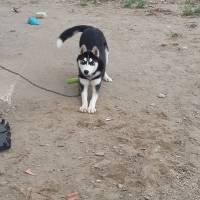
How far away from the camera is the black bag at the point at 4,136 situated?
4203 millimetres

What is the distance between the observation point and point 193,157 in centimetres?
418

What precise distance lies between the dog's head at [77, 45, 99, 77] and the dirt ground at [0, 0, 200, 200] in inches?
13.9

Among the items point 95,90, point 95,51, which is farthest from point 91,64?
point 95,90

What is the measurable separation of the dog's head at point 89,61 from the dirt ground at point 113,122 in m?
0.35

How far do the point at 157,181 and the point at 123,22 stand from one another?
16.2 feet

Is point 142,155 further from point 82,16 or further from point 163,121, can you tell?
point 82,16

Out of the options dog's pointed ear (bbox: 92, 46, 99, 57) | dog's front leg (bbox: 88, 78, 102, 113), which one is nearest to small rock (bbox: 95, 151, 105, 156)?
dog's front leg (bbox: 88, 78, 102, 113)

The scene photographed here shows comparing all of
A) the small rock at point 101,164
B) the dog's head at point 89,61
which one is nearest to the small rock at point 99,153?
the small rock at point 101,164

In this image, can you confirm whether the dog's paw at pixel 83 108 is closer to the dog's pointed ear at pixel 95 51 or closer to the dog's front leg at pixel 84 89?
the dog's front leg at pixel 84 89

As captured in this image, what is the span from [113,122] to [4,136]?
1092mm

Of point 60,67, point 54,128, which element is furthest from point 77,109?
point 60,67

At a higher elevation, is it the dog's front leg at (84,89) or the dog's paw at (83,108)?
the dog's front leg at (84,89)

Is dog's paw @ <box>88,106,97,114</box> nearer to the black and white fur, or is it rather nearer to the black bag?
the black and white fur

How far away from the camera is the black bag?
4.20 m
